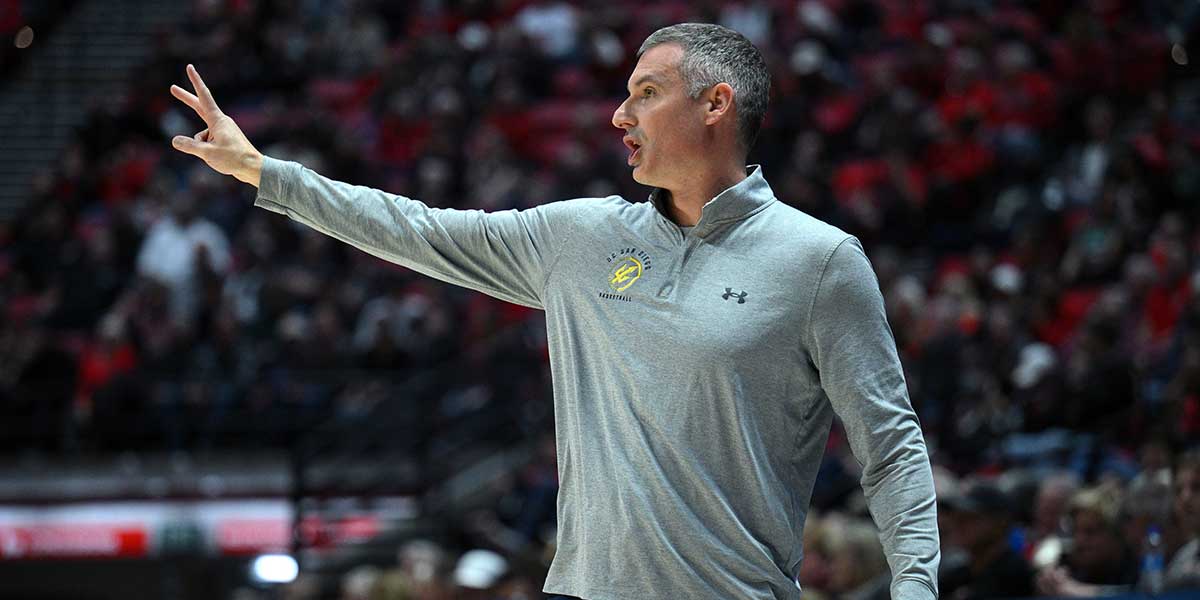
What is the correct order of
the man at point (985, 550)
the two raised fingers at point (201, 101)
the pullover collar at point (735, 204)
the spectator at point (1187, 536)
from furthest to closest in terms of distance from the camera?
the man at point (985, 550) < the spectator at point (1187, 536) < the two raised fingers at point (201, 101) < the pullover collar at point (735, 204)

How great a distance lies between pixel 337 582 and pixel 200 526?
196 centimetres

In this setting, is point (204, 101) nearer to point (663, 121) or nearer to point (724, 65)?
point (663, 121)

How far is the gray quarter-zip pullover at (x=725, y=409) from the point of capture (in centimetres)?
271

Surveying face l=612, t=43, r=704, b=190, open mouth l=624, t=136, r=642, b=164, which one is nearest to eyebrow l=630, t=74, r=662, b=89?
face l=612, t=43, r=704, b=190

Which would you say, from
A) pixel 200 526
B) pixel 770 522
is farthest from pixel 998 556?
pixel 200 526

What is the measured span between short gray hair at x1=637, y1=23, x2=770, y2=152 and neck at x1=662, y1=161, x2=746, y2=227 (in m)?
0.07

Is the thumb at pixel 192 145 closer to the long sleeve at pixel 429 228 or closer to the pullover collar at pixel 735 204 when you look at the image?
the long sleeve at pixel 429 228

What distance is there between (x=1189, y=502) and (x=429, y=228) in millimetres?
3878

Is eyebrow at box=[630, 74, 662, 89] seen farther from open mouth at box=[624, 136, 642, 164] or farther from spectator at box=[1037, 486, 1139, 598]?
spectator at box=[1037, 486, 1139, 598]

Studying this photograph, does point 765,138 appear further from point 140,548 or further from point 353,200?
point 353,200

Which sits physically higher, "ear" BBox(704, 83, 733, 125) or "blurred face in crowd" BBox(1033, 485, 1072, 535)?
"ear" BBox(704, 83, 733, 125)

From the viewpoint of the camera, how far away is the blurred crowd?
9875 millimetres

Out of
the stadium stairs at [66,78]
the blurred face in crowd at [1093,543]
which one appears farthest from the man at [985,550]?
the stadium stairs at [66,78]

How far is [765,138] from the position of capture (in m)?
14.1
